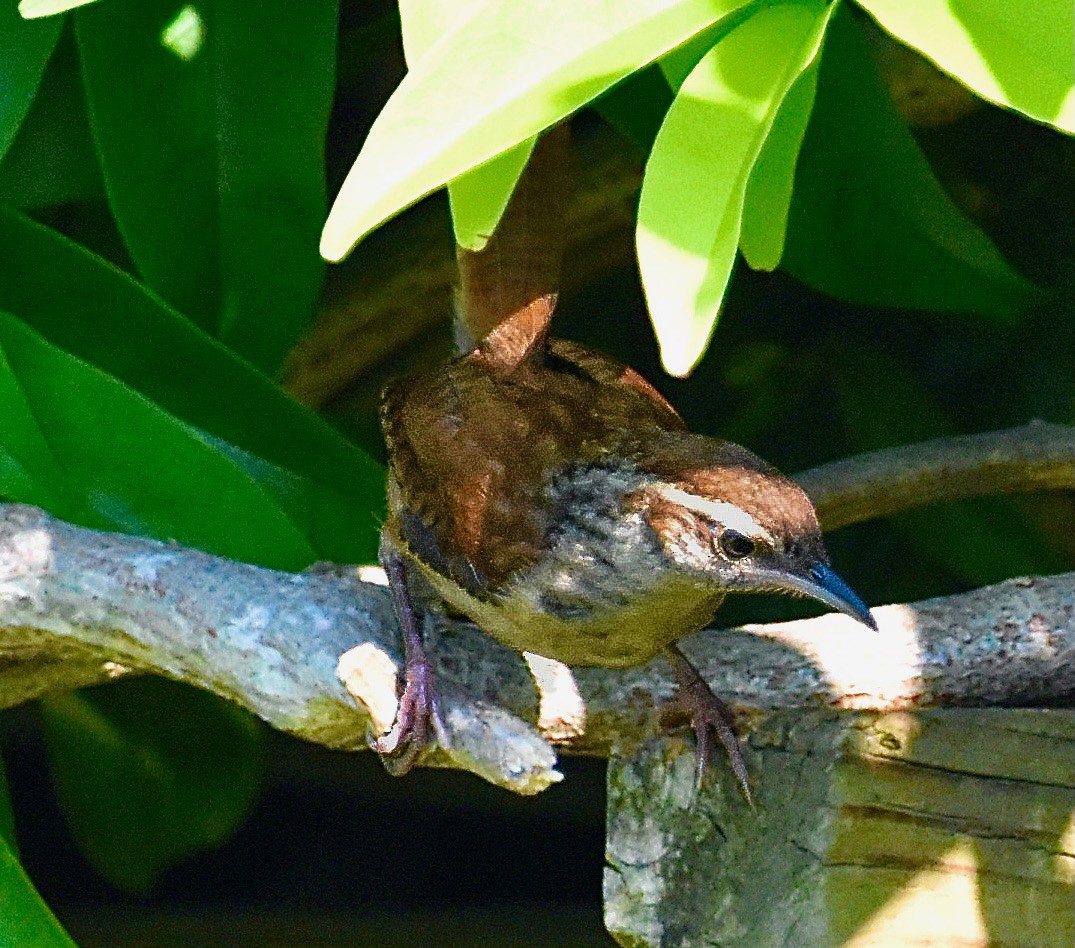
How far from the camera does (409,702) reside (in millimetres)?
1467

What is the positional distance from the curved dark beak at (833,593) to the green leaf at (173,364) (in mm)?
687

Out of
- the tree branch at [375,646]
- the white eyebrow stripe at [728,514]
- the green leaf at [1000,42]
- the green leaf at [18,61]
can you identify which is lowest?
the tree branch at [375,646]

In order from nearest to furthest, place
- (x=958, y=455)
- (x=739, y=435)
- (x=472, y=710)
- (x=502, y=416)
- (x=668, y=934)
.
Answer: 1. (x=472, y=710)
2. (x=668, y=934)
3. (x=502, y=416)
4. (x=958, y=455)
5. (x=739, y=435)

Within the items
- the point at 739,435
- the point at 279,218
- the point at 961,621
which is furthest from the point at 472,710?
the point at 739,435

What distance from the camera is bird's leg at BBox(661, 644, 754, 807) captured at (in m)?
1.51

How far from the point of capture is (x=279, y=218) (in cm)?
190

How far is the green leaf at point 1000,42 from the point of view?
0.94m

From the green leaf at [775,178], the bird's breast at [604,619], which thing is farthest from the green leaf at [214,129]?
the green leaf at [775,178]

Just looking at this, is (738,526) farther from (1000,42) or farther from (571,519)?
(1000,42)

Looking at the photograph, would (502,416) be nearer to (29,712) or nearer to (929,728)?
(929,728)

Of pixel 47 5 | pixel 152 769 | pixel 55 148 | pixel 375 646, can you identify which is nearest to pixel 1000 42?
pixel 47 5

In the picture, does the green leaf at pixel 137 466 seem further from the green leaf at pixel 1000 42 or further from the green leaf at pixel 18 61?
the green leaf at pixel 1000 42

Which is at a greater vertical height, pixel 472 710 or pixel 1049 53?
pixel 1049 53

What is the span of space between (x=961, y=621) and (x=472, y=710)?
681 millimetres
